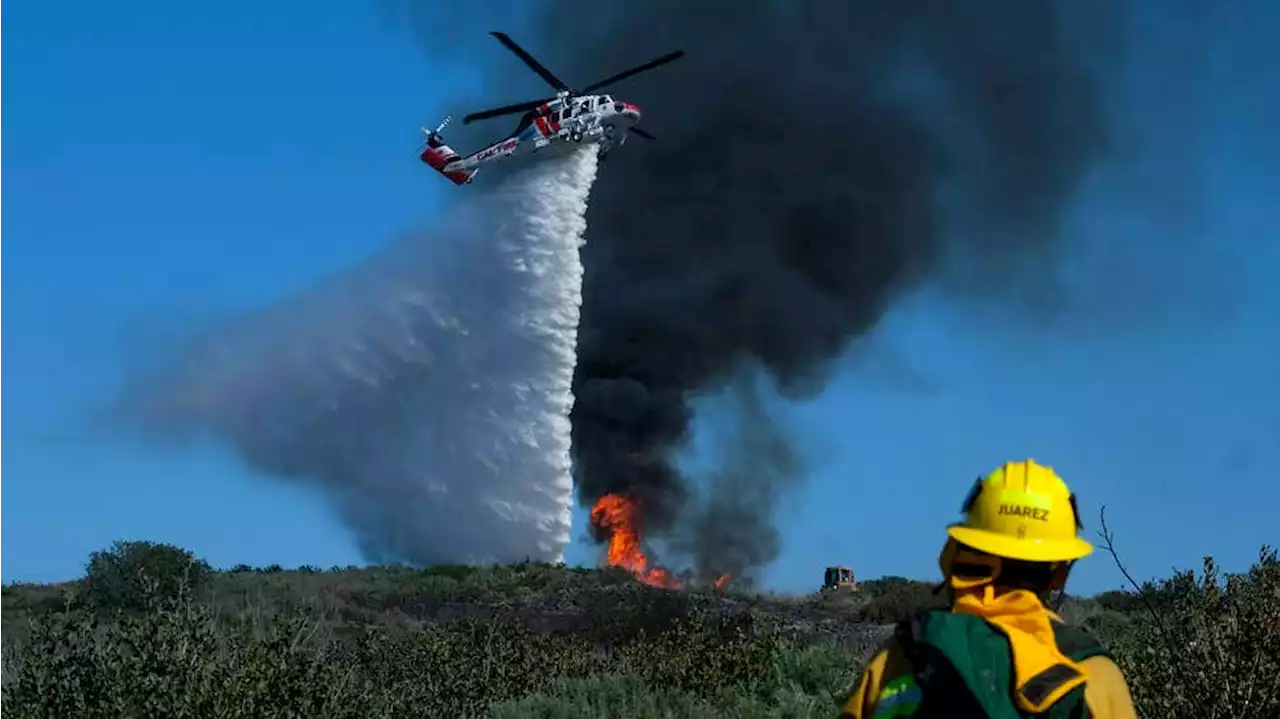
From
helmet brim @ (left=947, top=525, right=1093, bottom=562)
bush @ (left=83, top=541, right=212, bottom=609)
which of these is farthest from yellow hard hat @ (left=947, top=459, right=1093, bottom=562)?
bush @ (left=83, top=541, right=212, bottom=609)

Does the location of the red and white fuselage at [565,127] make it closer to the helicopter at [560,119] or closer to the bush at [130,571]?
the helicopter at [560,119]

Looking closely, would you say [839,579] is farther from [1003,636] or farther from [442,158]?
[1003,636]

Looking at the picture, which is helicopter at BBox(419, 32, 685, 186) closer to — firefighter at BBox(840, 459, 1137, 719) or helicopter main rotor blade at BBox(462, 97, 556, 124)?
helicopter main rotor blade at BBox(462, 97, 556, 124)

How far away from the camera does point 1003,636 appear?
3938 mm

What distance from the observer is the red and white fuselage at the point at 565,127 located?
51.3 metres

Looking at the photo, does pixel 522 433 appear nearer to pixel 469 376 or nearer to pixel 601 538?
pixel 469 376

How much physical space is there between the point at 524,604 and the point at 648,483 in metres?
21.3

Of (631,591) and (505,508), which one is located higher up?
(505,508)

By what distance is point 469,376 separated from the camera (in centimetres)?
5625

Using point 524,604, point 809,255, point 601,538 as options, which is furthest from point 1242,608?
point 809,255

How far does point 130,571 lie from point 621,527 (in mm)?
24421

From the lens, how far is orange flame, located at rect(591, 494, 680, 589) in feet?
191

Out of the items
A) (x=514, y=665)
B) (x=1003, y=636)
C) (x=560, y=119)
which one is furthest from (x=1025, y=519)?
(x=560, y=119)

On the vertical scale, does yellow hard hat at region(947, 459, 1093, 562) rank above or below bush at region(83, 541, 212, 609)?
below
